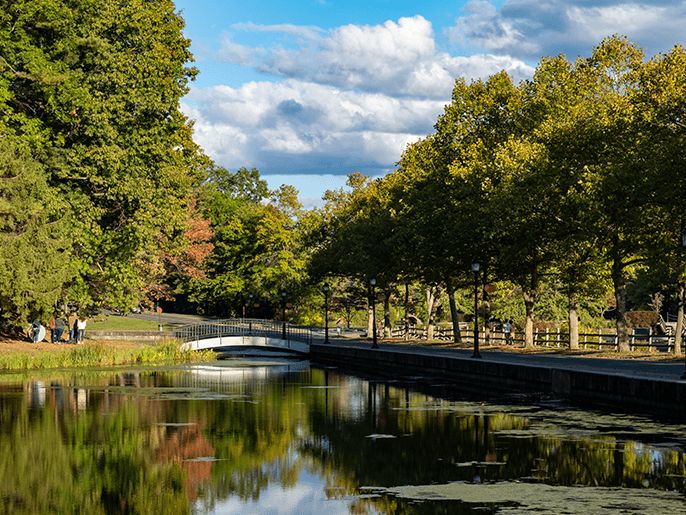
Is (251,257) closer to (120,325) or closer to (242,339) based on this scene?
(120,325)

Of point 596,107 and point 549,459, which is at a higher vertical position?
point 596,107

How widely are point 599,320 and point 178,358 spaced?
4002 centimetres

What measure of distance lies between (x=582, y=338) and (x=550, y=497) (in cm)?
5225

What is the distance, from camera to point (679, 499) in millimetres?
10047

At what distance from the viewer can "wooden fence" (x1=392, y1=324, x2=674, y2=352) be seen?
4441cm

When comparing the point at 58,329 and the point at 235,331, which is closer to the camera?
the point at 58,329

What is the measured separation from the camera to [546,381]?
24.0 m

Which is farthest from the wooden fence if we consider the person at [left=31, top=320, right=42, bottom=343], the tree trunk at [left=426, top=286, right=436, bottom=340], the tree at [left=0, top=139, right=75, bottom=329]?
the person at [left=31, top=320, right=42, bottom=343]

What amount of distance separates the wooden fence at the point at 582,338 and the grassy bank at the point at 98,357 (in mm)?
19354

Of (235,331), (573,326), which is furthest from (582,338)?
(235,331)

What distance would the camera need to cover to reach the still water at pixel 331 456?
1010 cm

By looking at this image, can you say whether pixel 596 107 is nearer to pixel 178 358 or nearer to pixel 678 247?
pixel 678 247

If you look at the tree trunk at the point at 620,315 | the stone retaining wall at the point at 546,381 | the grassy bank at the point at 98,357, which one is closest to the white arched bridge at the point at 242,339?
the grassy bank at the point at 98,357

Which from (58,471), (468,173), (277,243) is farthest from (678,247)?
(277,243)
